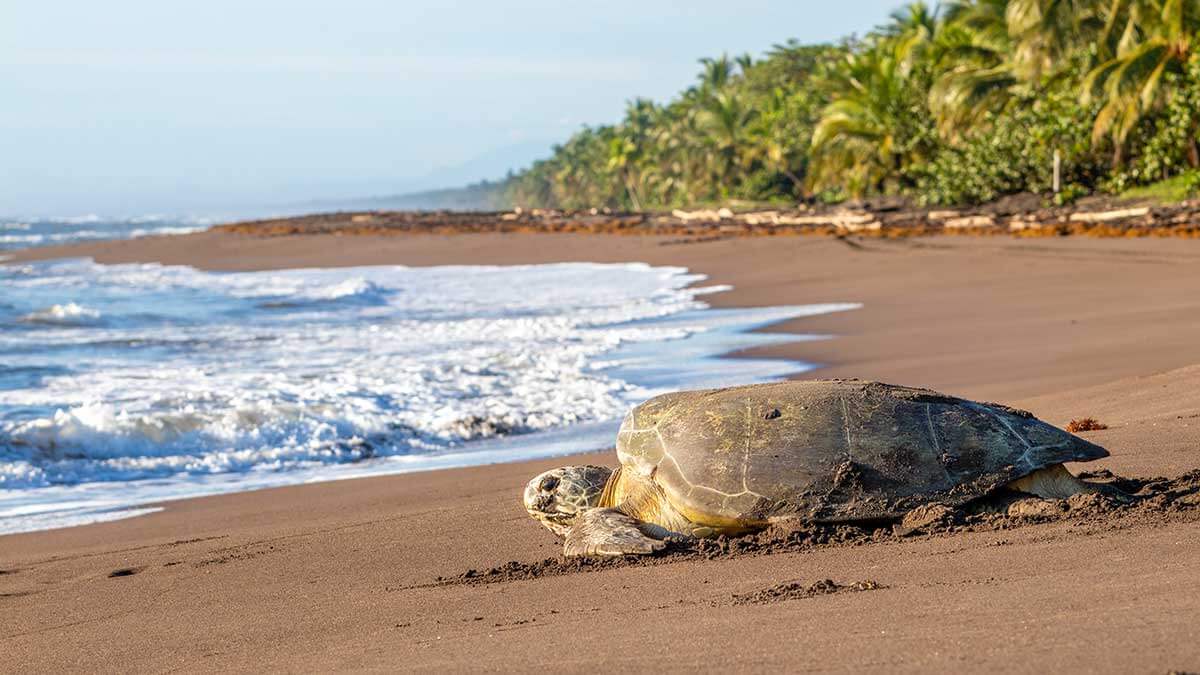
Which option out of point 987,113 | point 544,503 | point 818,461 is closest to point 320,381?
point 544,503

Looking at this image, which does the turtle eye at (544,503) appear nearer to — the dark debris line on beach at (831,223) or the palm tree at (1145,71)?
the dark debris line on beach at (831,223)

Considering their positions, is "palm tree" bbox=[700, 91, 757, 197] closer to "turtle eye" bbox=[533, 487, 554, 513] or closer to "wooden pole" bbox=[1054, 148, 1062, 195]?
"wooden pole" bbox=[1054, 148, 1062, 195]

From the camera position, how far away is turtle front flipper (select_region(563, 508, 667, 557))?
4.26 metres

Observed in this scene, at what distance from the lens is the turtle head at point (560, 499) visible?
484 cm

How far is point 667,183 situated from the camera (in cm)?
6106

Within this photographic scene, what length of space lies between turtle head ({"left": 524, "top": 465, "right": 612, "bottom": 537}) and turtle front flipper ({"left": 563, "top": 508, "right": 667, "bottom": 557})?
159 millimetres

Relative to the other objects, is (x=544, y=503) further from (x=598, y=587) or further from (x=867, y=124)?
(x=867, y=124)

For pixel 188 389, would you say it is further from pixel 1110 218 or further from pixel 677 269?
pixel 1110 218

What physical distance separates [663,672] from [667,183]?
194 ft

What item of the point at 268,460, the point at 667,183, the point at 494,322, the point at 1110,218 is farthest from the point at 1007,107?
the point at 667,183

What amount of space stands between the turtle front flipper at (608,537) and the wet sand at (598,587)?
105 mm

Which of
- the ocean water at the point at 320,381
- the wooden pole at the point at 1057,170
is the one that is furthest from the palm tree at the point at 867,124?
the ocean water at the point at 320,381

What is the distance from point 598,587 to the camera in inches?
154

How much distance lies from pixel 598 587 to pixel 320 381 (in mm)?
7064
